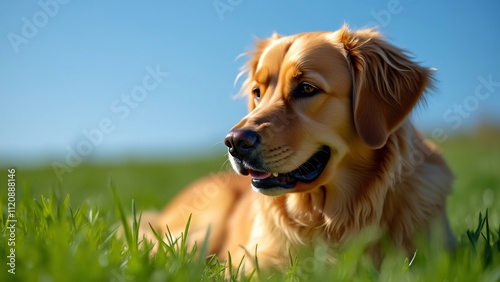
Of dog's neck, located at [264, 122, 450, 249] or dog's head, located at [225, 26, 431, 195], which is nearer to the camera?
dog's head, located at [225, 26, 431, 195]

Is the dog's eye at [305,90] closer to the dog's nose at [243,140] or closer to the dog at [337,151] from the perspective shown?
the dog at [337,151]

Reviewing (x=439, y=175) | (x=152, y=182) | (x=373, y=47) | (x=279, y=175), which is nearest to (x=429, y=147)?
(x=439, y=175)

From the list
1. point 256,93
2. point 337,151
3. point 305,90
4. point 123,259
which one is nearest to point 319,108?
point 305,90

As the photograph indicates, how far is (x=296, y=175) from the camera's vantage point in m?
3.17

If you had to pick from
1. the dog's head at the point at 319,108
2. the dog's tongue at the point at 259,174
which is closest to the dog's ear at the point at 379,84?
the dog's head at the point at 319,108

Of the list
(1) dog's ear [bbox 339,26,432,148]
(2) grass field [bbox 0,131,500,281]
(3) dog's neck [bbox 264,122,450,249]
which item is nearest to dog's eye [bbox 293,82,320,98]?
(1) dog's ear [bbox 339,26,432,148]

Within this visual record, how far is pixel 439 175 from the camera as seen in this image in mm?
3361

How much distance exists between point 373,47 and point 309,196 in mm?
1123

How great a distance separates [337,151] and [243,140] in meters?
0.64

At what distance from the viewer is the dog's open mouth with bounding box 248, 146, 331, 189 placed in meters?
3.13

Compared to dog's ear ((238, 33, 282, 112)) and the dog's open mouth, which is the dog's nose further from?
dog's ear ((238, 33, 282, 112))

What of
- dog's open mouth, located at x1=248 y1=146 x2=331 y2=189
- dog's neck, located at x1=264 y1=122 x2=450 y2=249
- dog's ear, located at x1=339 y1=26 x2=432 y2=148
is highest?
dog's ear, located at x1=339 y1=26 x2=432 y2=148

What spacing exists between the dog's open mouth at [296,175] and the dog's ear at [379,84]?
30 centimetres

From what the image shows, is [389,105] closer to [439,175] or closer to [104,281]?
[439,175]
